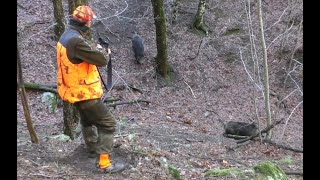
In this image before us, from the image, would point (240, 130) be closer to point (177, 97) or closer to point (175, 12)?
point (177, 97)

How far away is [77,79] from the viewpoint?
218 inches

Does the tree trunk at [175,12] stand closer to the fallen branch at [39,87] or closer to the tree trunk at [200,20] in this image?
the tree trunk at [200,20]

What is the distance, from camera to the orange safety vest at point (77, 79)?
554cm

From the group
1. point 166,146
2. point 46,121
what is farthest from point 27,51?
point 166,146

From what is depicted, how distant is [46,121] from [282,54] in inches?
428

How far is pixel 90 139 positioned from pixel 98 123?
0.46 metres

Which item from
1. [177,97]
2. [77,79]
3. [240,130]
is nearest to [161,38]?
[177,97]

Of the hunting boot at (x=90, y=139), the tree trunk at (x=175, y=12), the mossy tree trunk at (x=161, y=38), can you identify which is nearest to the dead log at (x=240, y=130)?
the mossy tree trunk at (x=161, y=38)

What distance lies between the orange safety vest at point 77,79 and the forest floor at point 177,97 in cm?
105

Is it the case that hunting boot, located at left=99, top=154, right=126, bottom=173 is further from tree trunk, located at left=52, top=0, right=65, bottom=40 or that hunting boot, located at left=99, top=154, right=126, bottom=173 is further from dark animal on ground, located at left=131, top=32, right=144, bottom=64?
dark animal on ground, located at left=131, top=32, right=144, bottom=64

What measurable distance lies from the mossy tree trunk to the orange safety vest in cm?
915
